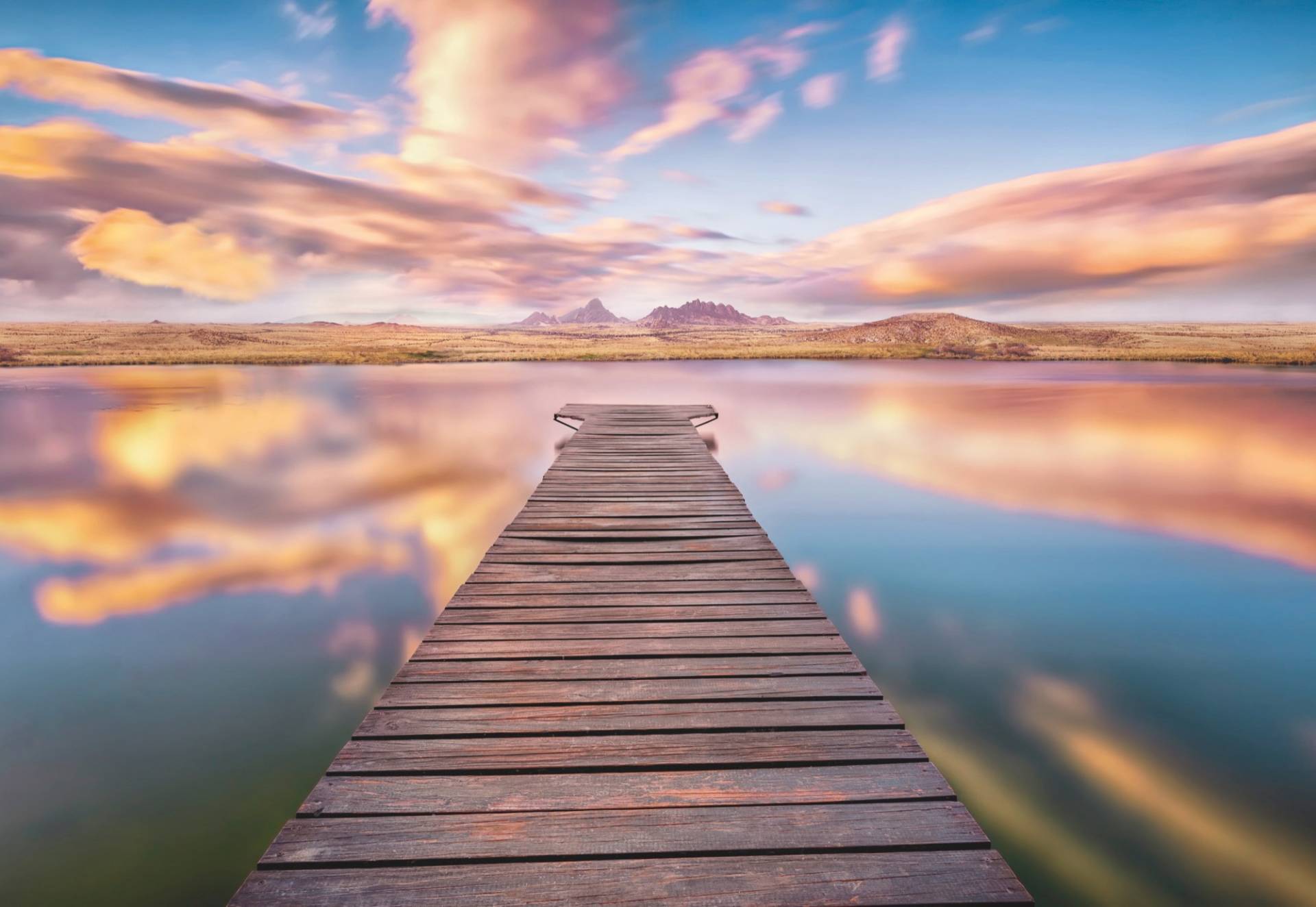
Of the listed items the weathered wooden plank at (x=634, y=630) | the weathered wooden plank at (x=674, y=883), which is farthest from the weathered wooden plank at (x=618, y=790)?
the weathered wooden plank at (x=634, y=630)

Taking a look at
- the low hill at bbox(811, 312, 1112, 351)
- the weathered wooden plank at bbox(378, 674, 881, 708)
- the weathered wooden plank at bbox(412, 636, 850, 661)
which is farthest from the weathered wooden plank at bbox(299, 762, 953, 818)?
the low hill at bbox(811, 312, 1112, 351)

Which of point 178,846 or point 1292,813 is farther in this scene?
point 1292,813

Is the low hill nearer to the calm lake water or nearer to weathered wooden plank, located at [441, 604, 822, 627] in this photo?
the calm lake water

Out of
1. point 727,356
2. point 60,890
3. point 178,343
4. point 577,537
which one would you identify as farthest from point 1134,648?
point 178,343

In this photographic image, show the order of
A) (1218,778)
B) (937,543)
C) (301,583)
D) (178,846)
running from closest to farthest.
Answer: (178,846) < (1218,778) < (301,583) < (937,543)

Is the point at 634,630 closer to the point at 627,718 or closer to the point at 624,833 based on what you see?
the point at 627,718

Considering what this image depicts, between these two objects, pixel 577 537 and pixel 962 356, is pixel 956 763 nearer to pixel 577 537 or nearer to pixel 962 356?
pixel 577 537

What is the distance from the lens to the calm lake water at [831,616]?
3104 mm

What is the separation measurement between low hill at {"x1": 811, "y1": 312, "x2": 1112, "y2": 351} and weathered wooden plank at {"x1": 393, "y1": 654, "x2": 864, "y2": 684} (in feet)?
221

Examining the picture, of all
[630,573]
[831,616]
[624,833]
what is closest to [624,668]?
[624,833]

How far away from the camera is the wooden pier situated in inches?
74.2

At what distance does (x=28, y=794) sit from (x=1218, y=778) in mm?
6783

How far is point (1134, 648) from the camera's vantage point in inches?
197

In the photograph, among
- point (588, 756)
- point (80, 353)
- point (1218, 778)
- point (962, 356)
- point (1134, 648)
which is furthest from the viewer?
point (962, 356)
